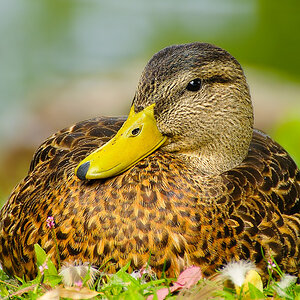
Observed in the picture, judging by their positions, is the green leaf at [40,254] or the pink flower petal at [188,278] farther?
the green leaf at [40,254]

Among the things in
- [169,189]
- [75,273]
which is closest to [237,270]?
[169,189]

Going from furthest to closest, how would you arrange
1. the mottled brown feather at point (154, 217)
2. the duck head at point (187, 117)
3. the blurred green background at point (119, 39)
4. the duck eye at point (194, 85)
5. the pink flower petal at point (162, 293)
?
1. the blurred green background at point (119, 39)
2. the duck eye at point (194, 85)
3. the duck head at point (187, 117)
4. the mottled brown feather at point (154, 217)
5. the pink flower petal at point (162, 293)

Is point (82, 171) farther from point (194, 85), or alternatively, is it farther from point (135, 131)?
point (194, 85)

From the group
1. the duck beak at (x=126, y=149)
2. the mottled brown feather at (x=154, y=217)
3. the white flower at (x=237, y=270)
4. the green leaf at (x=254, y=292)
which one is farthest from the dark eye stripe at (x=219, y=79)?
the green leaf at (x=254, y=292)

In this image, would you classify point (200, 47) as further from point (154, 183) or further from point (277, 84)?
point (277, 84)

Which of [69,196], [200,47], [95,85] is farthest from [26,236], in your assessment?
[95,85]

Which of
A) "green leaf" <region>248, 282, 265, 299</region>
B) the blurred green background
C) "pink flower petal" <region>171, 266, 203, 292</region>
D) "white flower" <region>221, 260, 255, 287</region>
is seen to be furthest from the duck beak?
the blurred green background

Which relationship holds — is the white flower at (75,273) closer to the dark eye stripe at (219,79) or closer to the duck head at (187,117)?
the duck head at (187,117)
